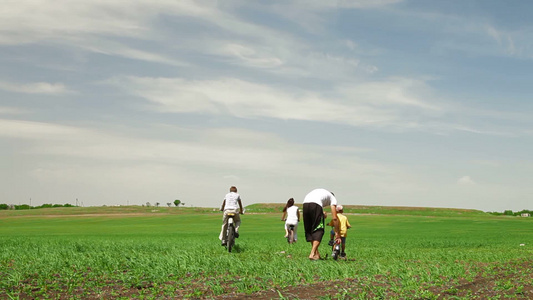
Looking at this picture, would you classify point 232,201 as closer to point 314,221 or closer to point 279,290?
point 314,221

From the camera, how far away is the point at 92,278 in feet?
32.3

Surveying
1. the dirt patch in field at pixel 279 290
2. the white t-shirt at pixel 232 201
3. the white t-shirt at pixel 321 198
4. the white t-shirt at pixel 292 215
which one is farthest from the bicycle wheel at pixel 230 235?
the dirt patch in field at pixel 279 290

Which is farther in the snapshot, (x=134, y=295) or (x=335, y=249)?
(x=335, y=249)

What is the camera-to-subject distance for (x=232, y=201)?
17.0 metres

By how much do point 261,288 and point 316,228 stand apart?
17.0ft

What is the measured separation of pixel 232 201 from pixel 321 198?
3890 millimetres

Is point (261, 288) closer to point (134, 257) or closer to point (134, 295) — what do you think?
point (134, 295)

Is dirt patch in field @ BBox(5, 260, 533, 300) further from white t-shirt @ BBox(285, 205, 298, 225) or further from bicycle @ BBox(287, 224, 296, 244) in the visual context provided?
bicycle @ BBox(287, 224, 296, 244)

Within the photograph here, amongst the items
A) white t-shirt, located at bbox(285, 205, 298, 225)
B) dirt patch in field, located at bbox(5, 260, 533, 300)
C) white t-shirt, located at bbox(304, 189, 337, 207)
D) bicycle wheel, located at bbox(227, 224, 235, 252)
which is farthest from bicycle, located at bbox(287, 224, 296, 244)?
dirt patch in field, located at bbox(5, 260, 533, 300)

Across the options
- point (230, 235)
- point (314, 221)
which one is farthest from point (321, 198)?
point (230, 235)

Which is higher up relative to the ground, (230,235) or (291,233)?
(230,235)

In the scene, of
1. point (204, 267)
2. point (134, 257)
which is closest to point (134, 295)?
point (204, 267)

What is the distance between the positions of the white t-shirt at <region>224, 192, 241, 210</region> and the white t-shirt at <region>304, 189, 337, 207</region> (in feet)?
11.0

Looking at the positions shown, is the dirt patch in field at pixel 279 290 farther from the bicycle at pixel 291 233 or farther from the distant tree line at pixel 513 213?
the distant tree line at pixel 513 213
